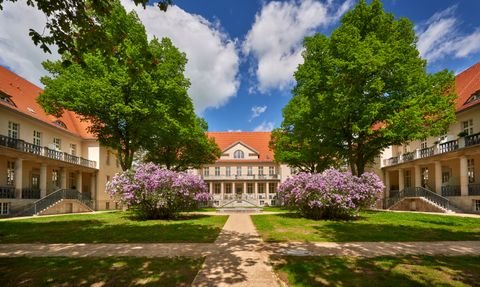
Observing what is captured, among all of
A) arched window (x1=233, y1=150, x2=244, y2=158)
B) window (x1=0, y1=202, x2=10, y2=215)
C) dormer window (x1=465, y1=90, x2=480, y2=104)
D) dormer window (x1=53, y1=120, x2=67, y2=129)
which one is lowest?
window (x1=0, y1=202, x2=10, y2=215)

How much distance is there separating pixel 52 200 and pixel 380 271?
27.1 metres

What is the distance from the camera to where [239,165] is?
53.2 meters

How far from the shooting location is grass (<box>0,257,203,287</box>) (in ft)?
16.0

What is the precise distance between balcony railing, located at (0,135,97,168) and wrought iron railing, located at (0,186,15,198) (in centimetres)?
286

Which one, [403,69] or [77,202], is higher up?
[403,69]

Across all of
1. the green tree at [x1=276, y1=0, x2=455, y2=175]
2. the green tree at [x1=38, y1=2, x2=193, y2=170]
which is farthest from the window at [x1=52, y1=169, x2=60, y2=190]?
the green tree at [x1=276, y1=0, x2=455, y2=175]

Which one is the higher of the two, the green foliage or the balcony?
the green foliage

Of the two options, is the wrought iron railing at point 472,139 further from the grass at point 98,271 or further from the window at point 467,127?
the grass at point 98,271

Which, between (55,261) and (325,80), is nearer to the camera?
(55,261)

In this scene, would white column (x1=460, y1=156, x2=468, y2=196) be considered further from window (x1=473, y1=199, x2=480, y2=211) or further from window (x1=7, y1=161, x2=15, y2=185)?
window (x1=7, y1=161, x2=15, y2=185)

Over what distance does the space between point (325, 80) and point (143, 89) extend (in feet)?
38.4

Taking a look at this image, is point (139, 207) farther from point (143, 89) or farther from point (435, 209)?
point (435, 209)

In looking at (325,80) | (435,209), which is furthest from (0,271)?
(435,209)

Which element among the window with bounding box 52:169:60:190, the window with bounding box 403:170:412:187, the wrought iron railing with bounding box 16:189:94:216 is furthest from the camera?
the window with bounding box 403:170:412:187
